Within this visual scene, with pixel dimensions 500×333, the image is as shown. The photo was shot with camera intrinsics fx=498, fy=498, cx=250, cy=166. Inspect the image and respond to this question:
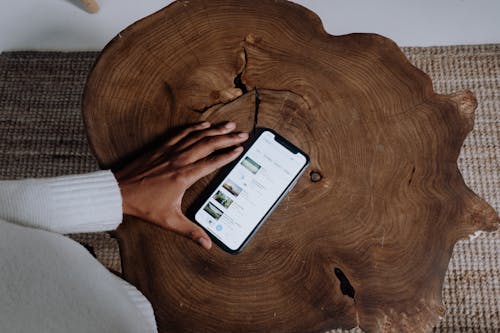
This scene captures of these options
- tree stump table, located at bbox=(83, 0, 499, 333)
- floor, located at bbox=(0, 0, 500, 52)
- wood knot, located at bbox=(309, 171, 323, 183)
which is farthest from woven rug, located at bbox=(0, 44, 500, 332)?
wood knot, located at bbox=(309, 171, 323, 183)

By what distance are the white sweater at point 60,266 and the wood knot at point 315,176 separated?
0.96 feet

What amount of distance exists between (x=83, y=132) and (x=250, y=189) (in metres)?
0.63

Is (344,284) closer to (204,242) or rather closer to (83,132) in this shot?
(204,242)

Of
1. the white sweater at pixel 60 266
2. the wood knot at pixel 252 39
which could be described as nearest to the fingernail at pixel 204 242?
the white sweater at pixel 60 266

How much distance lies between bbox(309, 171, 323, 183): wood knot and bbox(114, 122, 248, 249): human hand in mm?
116

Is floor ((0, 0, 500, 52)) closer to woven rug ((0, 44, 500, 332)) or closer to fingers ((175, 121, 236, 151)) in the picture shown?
woven rug ((0, 44, 500, 332))

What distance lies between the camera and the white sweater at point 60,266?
579 millimetres

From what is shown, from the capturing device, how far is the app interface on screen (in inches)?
29.7

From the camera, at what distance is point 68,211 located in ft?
2.40

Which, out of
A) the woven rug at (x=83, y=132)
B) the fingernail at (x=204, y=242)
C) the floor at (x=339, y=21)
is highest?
the floor at (x=339, y=21)

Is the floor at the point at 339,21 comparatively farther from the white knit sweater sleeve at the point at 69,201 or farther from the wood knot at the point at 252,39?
the white knit sweater sleeve at the point at 69,201

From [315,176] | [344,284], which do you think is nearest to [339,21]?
[315,176]

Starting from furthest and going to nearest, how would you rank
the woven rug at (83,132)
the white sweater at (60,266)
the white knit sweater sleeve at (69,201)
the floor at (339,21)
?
the floor at (339,21) → the woven rug at (83,132) → the white knit sweater sleeve at (69,201) → the white sweater at (60,266)

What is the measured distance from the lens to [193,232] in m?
0.75
